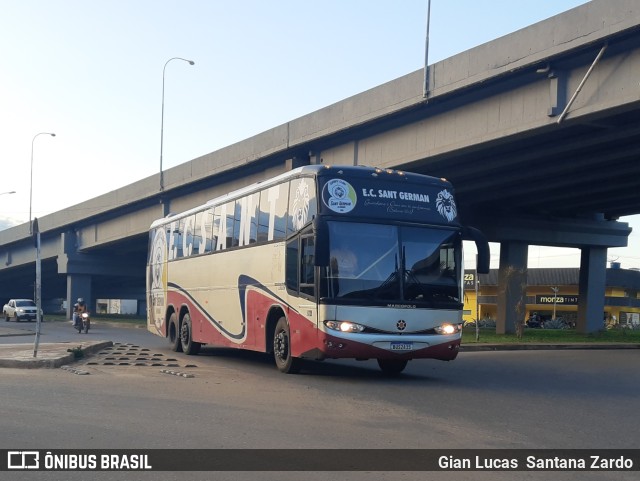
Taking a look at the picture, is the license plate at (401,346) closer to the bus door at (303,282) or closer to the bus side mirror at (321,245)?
the bus door at (303,282)

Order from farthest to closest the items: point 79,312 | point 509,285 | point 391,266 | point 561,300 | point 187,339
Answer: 1. point 561,300
2. point 509,285
3. point 79,312
4. point 187,339
5. point 391,266

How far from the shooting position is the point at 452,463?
25.7ft

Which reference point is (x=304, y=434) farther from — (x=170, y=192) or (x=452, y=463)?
(x=170, y=192)

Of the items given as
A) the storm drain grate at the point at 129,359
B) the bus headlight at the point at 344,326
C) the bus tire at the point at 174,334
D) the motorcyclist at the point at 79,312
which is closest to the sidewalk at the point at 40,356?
the storm drain grate at the point at 129,359

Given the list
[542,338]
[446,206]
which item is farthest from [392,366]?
[542,338]

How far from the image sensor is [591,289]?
1959 inches

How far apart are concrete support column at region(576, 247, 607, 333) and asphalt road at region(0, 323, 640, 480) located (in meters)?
32.3

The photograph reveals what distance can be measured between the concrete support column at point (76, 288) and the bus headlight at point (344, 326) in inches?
2132

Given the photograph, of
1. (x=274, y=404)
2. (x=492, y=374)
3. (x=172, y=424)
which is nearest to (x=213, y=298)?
(x=492, y=374)

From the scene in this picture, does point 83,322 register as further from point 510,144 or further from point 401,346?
point 401,346

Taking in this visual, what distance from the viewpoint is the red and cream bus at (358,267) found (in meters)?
14.2

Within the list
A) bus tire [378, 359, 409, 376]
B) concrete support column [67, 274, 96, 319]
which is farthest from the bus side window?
concrete support column [67, 274, 96, 319]

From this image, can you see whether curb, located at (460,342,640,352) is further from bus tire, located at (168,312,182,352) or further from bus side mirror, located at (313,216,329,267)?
bus side mirror, located at (313,216,329,267)

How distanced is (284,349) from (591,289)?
124 ft
